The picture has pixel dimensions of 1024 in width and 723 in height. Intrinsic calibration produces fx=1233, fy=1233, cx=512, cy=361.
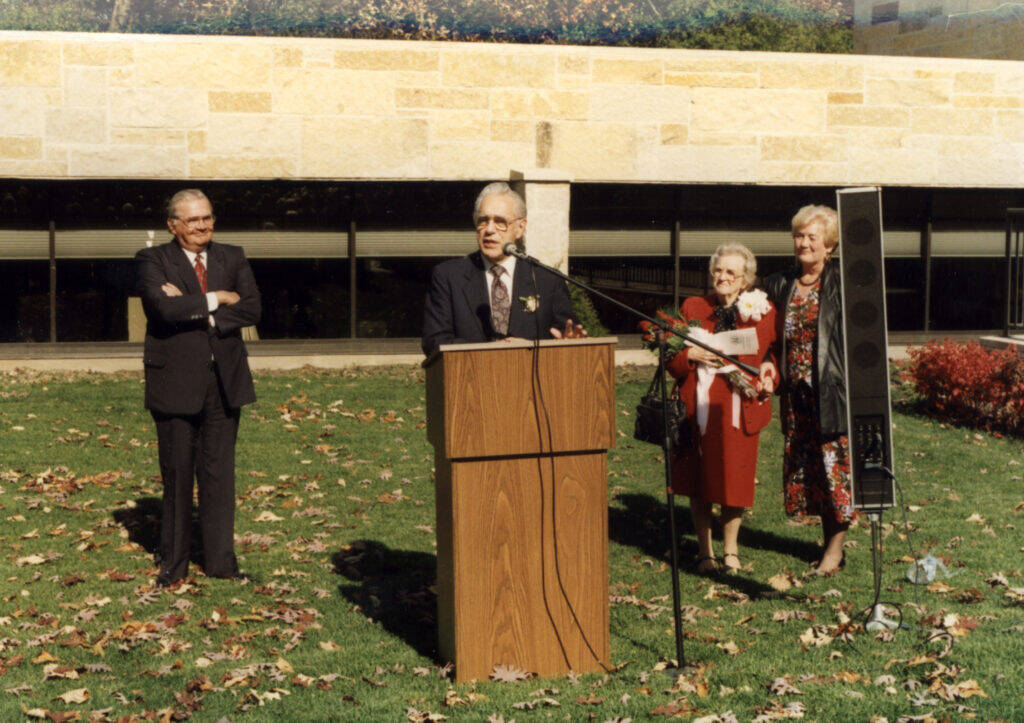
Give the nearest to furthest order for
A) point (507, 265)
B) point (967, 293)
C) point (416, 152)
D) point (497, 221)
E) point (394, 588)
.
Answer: point (497, 221) → point (507, 265) → point (394, 588) → point (416, 152) → point (967, 293)

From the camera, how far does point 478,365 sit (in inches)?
218

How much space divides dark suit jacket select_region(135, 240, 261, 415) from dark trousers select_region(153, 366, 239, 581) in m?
0.11

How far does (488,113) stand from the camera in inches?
634

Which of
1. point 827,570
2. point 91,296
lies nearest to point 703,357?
point 827,570

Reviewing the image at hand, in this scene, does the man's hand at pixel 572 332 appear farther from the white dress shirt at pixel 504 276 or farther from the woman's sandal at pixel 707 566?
the woman's sandal at pixel 707 566

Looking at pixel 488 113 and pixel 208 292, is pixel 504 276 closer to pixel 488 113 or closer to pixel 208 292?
pixel 208 292

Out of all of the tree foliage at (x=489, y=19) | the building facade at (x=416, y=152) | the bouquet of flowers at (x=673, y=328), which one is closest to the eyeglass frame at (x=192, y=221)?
the bouquet of flowers at (x=673, y=328)

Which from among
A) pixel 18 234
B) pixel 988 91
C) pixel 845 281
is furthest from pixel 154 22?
pixel 845 281

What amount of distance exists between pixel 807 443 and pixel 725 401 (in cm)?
59

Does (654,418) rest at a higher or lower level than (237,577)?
higher

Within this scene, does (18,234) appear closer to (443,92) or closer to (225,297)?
(443,92)

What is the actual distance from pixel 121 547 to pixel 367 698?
383 cm

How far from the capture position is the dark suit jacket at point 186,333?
771 centimetres

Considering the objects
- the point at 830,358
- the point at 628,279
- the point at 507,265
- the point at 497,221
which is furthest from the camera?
the point at 628,279
